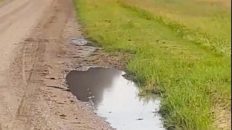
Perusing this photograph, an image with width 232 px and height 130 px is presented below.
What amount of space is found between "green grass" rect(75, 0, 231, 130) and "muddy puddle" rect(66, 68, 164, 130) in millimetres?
310

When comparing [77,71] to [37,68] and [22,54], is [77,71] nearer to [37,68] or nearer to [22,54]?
[37,68]

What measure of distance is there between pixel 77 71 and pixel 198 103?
4830 mm

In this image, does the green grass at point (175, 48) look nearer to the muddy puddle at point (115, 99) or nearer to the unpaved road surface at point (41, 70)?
the muddy puddle at point (115, 99)

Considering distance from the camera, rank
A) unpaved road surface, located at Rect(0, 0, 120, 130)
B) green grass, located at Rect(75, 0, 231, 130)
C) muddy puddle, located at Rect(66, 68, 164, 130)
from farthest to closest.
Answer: green grass, located at Rect(75, 0, 231, 130), muddy puddle, located at Rect(66, 68, 164, 130), unpaved road surface, located at Rect(0, 0, 120, 130)

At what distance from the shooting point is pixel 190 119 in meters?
10.2

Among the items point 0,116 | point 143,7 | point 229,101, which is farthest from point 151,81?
point 143,7

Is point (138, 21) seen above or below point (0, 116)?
below

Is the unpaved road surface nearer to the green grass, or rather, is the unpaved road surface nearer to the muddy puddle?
the muddy puddle

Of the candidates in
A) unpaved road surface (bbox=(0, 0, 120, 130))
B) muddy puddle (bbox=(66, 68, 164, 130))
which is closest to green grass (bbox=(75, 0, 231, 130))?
muddy puddle (bbox=(66, 68, 164, 130))

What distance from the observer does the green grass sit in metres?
11.4

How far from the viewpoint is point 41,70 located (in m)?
14.7

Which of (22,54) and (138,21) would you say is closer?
(22,54)

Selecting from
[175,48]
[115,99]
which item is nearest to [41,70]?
[115,99]

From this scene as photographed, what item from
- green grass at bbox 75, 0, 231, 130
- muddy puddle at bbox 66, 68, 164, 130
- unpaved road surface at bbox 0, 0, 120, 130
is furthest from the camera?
green grass at bbox 75, 0, 231, 130
